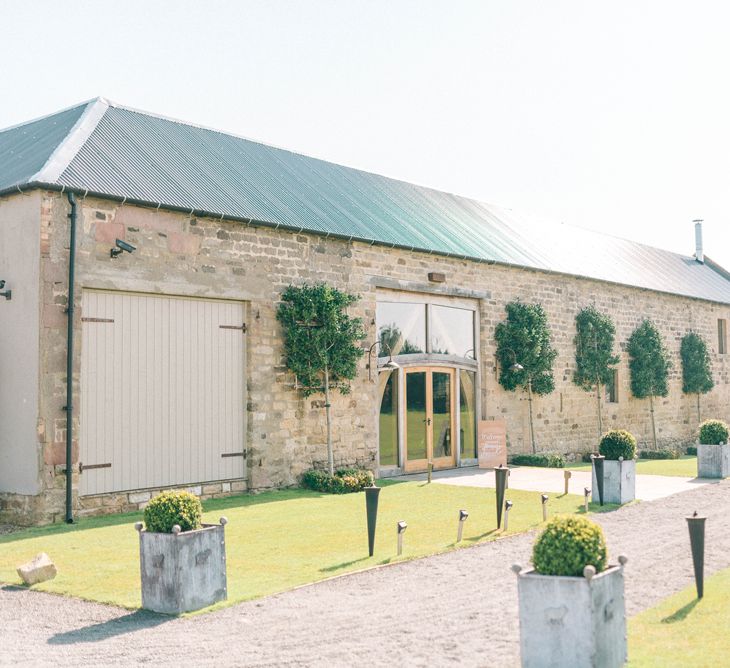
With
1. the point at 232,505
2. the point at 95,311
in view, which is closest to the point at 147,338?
the point at 95,311

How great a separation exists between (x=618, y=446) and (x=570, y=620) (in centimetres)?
892

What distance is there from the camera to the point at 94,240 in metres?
12.6

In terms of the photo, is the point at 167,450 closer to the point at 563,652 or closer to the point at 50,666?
the point at 50,666

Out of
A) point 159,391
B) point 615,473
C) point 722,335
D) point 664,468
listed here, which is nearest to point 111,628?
point 159,391

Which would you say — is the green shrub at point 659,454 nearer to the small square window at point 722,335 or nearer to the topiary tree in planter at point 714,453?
the topiary tree in planter at point 714,453

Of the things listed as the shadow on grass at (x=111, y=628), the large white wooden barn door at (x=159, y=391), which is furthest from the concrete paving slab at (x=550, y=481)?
the shadow on grass at (x=111, y=628)

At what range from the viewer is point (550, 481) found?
54.4ft

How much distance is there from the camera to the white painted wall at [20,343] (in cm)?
1199

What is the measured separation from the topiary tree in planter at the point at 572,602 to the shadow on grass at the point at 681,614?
1284 mm

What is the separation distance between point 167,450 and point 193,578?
667 cm

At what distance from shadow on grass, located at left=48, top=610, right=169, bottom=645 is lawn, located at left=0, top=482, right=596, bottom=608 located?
0.37 meters

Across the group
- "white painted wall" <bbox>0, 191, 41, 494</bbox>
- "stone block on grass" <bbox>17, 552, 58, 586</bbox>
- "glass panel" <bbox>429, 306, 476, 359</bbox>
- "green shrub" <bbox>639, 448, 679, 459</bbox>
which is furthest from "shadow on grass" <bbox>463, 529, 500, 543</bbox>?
"green shrub" <bbox>639, 448, 679, 459</bbox>

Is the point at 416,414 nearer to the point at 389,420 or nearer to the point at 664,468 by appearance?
the point at 389,420

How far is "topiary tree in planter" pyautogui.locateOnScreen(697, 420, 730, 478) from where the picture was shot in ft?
56.4
